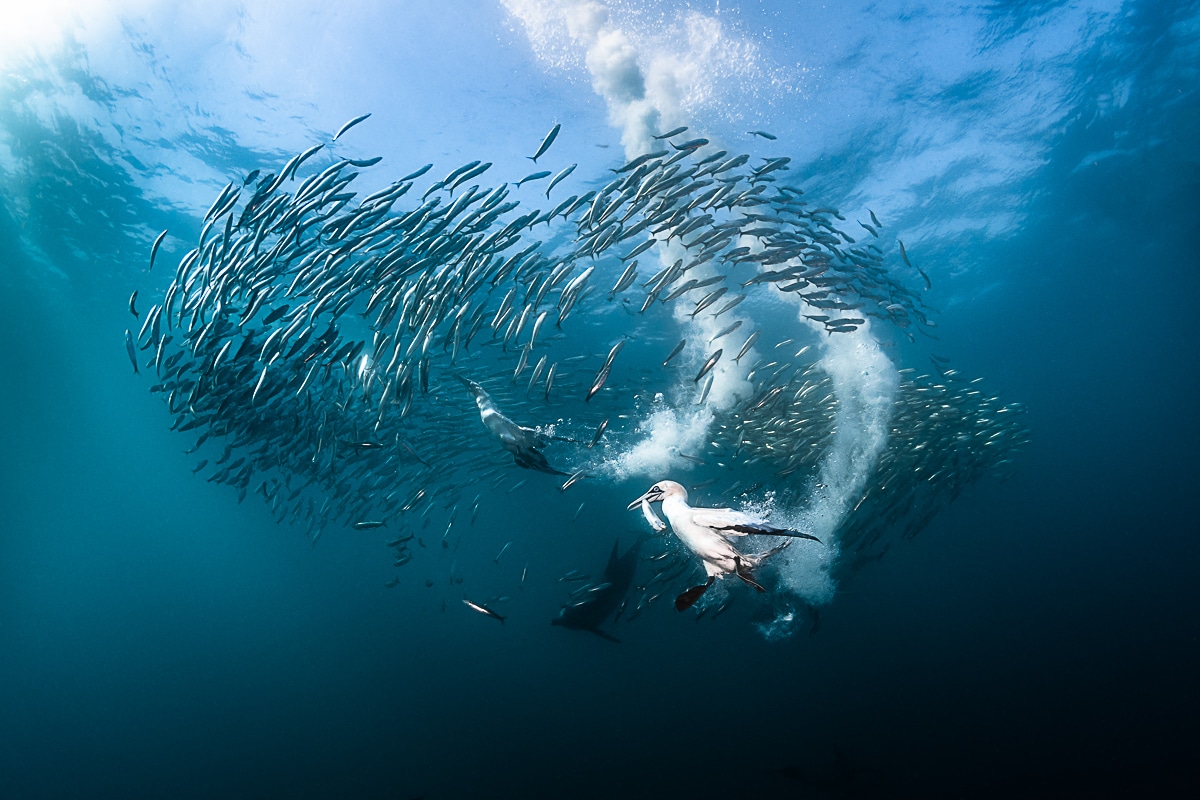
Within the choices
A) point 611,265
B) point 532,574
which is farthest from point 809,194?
point 532,574

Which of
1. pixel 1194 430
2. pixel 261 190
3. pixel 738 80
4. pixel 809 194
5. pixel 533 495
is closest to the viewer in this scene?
pixel 261 190

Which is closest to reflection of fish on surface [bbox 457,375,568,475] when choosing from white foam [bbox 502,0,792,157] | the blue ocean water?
the blue ocean water

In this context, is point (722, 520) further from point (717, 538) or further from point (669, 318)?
point (669, 318)

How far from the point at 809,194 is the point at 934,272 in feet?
34.8

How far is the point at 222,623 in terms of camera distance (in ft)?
313

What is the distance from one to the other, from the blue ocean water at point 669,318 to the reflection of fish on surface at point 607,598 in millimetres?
1558

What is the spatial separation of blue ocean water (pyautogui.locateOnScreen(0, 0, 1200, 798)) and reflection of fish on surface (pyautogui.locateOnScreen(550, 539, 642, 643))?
61.3 inches

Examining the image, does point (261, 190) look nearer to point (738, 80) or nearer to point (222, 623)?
point (738, 80)

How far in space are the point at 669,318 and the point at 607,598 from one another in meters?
11.6

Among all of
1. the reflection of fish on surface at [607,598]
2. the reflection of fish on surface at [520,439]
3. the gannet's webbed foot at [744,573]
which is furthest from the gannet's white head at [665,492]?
the reflection of fish on surface at [607,598]

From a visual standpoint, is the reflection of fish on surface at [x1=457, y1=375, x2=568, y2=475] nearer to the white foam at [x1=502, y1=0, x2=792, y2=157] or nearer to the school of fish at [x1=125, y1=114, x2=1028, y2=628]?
the school of fish at [x1=125, y1=114, x2=1028, y2=628]

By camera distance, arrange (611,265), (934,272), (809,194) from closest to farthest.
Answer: (809,194) → (611,265) → (934,272)

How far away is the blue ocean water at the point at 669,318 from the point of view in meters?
11.5

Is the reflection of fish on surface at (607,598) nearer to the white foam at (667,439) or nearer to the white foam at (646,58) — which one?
the white foam at (667,439)
